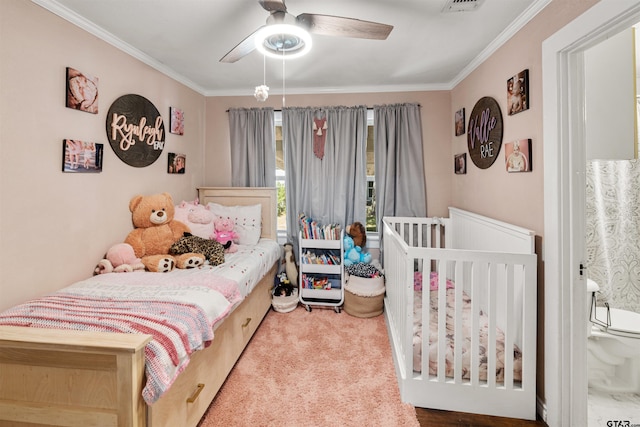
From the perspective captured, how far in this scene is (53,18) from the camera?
1.74m

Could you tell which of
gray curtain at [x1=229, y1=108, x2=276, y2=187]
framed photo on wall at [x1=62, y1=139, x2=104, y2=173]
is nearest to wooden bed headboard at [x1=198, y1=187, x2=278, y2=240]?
gray curtain at [x1=229, y1=108, x2=276, y2=187]

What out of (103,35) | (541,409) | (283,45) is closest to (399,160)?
(283,45)

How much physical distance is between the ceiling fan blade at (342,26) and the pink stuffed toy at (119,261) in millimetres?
1974

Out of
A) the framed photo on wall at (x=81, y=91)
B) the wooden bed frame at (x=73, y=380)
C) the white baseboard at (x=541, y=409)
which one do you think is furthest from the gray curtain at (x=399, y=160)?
the wooden bed frame at (x=73, y=380)

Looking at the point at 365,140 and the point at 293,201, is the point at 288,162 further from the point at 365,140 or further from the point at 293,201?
the point at 365,140

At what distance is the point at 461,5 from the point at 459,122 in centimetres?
137

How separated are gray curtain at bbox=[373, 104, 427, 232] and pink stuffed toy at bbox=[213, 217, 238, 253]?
160 cm

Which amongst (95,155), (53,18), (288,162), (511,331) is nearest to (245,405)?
(511,331)

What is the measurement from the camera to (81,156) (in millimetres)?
1924

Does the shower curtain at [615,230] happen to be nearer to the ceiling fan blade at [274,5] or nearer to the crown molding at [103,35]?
the ceiling fan blade at [274,5]

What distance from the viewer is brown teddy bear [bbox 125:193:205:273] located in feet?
7.35

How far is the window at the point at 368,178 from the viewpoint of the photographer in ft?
11.3

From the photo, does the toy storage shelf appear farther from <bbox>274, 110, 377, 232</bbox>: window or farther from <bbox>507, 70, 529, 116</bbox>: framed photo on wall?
<bbox>507, 70, 529, 116</bbox>: framed photo on wall

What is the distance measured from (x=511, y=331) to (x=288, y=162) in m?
2.59
